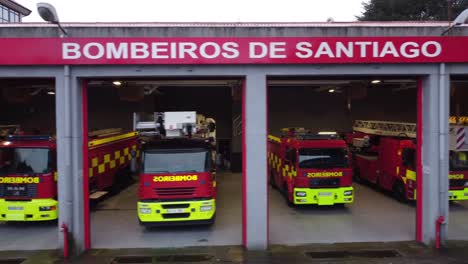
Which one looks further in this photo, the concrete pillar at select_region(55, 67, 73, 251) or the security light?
the concrete pillar at select_region(55, 67, 73, 251)

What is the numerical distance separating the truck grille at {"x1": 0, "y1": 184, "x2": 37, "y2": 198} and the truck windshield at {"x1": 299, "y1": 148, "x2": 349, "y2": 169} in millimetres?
7830

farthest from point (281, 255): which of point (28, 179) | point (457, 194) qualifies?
point (457, 194)

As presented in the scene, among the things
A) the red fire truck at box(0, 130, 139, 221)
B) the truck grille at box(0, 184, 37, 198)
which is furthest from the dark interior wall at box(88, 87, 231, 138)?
the truck grille at box(0, 184, 37, 198)

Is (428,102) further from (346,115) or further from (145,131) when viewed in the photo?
(346,115)

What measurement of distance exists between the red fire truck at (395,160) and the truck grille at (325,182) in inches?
96.5

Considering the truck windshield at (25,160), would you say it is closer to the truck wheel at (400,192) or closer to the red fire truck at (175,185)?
the red fire truck at (175,185)

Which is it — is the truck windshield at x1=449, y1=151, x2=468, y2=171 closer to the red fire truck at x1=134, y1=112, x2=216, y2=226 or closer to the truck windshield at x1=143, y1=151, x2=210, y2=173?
the red fire truck at x1=134, y1=112, x2=216, y2=226

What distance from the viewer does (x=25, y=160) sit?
37.0ft

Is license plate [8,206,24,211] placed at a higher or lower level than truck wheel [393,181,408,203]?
higher

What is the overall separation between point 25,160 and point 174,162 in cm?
427

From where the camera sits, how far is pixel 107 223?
11859 mm

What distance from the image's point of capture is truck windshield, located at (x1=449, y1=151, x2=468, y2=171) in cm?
1294

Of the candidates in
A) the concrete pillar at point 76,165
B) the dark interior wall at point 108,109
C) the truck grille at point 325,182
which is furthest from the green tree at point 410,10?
the concrete pillar at point 76,165

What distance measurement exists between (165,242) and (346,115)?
51.1ft
